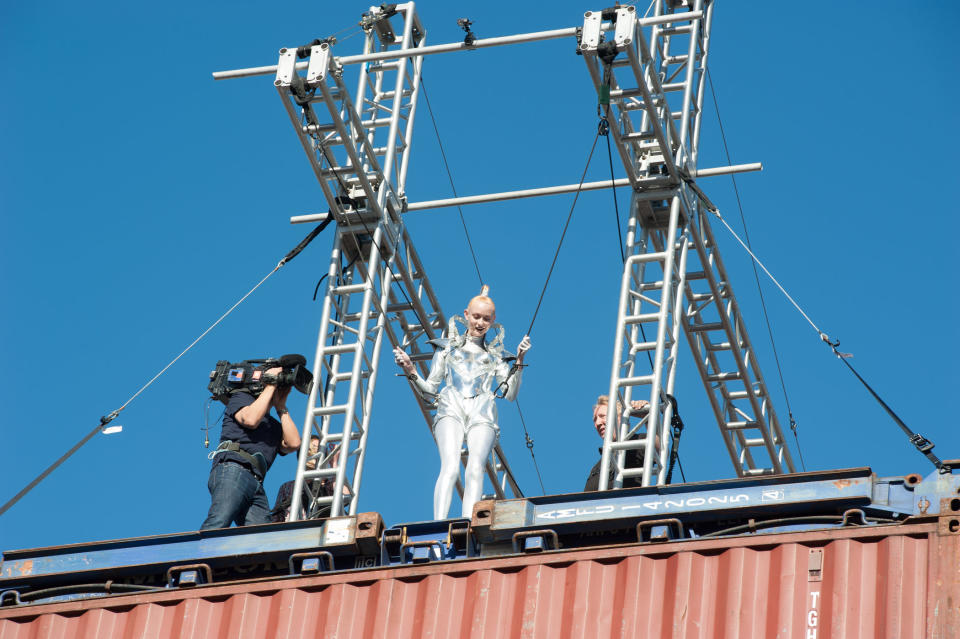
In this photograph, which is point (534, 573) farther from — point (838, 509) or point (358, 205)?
point (358, 205)

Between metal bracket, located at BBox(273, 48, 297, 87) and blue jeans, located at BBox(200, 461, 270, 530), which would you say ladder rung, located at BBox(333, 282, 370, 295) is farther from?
blue jeans, located at BBox(200, 461, 270, 530)

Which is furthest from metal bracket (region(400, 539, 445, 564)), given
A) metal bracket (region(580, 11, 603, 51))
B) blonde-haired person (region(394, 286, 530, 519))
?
metal bracket (region(580, 11, 603, 51))

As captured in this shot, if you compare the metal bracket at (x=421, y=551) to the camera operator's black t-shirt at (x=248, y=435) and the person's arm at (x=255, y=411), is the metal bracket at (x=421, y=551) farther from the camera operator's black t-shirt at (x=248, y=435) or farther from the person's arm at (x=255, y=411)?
the person's arm at (x=255, y=411)

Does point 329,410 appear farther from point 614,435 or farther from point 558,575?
point 558,575

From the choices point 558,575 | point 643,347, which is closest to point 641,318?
point 643,347

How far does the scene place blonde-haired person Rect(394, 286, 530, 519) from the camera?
15.4 meters

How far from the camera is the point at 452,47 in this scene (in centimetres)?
1894

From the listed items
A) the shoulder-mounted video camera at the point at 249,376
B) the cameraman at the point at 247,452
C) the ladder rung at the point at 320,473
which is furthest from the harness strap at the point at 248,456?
the ladder rung at the point at 320,473

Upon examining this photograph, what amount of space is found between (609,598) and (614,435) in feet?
14.3

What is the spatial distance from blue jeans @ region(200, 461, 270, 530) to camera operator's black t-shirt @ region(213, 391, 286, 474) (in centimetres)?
13

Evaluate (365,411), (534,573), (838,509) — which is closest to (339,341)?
(365,411)

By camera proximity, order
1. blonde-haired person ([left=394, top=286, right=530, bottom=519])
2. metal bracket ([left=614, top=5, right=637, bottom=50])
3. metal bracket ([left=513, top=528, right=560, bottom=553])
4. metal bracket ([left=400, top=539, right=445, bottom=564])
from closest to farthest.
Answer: metal bracket ([left=513, top=528, right=560, bottom=553]), metal bracket ([left=400, top=539, right=445, bottom=564]), blonde-haired person ([left=394, top=286, right=530, bottom=519]), metal bracket ([left=614, top=5, right=637, bottom=50])

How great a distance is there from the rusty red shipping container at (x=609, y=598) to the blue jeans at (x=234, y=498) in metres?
1.45

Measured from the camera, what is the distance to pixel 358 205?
1955 cm
